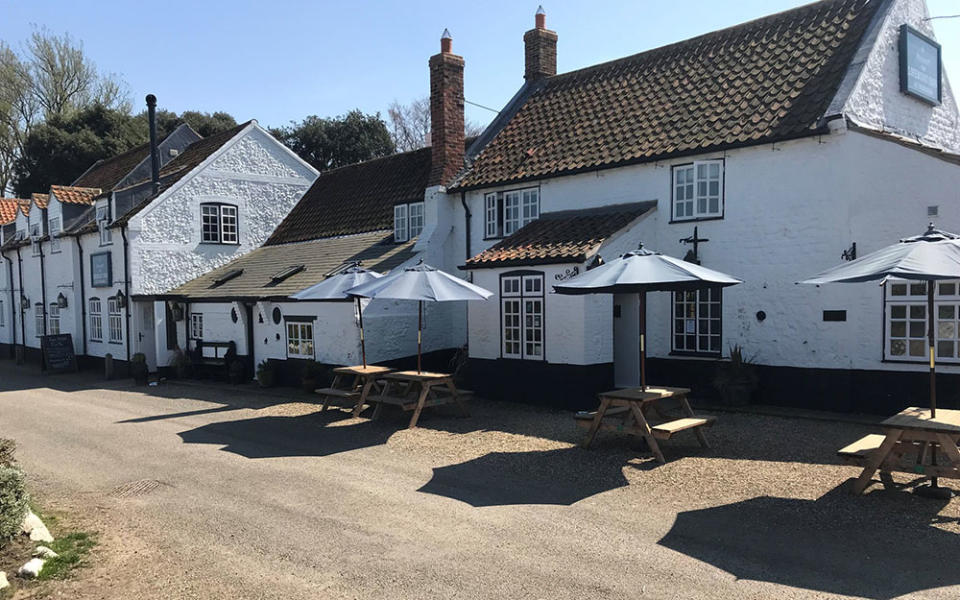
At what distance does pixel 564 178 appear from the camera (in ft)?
50.2

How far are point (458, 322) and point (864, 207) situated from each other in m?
9.54

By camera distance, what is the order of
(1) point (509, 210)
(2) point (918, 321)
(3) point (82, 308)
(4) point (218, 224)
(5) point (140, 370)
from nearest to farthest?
(2) point (918, 321)
(1) point (509, 210)
(5) point (140, 370)
(4) point (218, 224)
(3) point (82, 308)

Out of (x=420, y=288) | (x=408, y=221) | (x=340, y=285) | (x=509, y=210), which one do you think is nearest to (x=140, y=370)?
(x=408, y=221)

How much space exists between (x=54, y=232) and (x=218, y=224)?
7513 millimetres

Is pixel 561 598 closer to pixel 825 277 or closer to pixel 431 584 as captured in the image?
pixel 431 584

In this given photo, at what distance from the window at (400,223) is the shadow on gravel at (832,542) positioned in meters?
13.2

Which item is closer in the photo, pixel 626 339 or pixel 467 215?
pixel 626 339

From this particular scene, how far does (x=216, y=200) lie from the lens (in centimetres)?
2267

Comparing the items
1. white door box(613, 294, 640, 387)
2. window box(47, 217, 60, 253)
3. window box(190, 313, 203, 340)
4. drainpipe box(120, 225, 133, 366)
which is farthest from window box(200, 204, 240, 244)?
white door box(613, 294, 640, 387)

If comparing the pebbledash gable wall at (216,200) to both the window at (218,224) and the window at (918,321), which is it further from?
the window at (918,321)

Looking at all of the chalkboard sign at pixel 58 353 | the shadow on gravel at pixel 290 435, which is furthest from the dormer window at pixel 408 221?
the chalkboard sign at pixel 58 353

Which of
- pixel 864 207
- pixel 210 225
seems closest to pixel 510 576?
pixel 864 207

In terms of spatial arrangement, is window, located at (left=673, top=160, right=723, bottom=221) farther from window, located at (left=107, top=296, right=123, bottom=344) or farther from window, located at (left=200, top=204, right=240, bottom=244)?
window, located at (left=107, top=296, right=123, bottom=344)

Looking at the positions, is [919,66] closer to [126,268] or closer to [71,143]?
[126,268]
